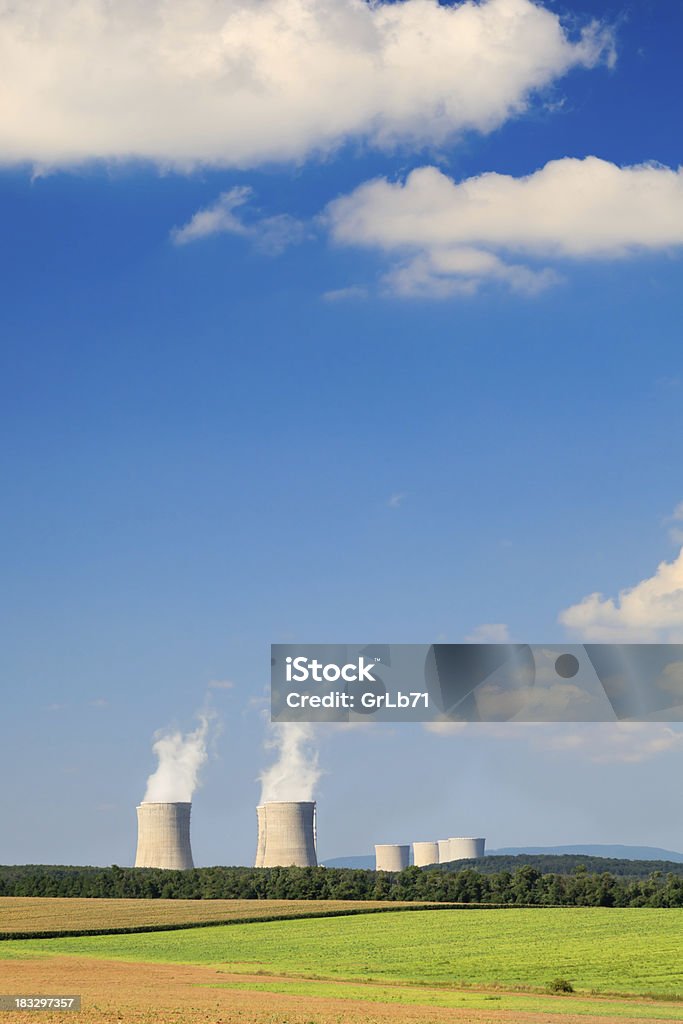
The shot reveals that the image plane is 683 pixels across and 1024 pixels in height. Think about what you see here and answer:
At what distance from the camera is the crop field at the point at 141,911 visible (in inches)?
3497

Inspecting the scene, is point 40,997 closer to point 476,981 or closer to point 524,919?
point 476,981

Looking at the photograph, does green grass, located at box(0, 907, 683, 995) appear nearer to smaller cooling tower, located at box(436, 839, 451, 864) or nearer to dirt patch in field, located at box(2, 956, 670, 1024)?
dirt patch in field, located at box(2, 956, 670, 1024)

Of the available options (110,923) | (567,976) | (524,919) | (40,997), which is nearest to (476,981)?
(567,976)

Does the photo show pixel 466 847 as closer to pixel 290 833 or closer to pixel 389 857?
pixel 389 857

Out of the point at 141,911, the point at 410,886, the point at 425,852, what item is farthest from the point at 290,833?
the point at 425,852

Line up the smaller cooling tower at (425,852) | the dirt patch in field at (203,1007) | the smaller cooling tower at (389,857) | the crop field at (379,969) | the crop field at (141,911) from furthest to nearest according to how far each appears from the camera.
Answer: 1. the smaller cooling tower at (425,852)
2. the smaller cooling tower at (389,857)
3. the crop field at (141,911)
4. the crop field at (379,969)
5. the dirt patch in field at (203,1007)

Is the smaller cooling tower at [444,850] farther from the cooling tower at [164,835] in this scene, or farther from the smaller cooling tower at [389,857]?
the cooling tower at [164,835]

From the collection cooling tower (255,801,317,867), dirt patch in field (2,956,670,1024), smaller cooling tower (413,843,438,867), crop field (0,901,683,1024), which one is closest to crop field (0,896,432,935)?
cooling tower (255,801,317,867)

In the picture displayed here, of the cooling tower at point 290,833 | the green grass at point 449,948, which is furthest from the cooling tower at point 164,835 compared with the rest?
the green grass at point 449,948

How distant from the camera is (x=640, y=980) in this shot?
168 feet

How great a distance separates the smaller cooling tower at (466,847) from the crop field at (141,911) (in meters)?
41.7

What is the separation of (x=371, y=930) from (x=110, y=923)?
2134 cm

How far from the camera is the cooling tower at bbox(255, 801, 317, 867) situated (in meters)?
98.8

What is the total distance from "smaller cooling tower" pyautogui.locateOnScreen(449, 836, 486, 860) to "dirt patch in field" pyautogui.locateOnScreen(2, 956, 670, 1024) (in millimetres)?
96056
